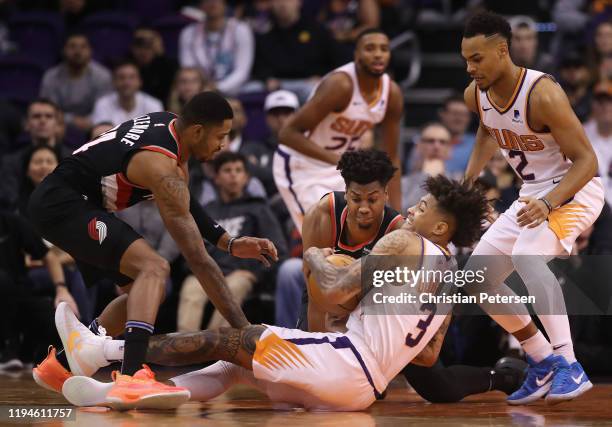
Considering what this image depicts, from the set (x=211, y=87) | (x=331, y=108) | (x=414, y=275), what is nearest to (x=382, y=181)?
(x=414, y=275)

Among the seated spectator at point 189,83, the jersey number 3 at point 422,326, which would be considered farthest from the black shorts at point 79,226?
the seated spectator at point 189,83

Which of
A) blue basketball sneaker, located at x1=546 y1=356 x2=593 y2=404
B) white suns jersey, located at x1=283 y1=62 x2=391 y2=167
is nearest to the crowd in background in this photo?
white suns jersey, located at x1=283 y1=62 x2=391 y2=167

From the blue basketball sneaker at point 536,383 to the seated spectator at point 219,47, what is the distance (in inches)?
232

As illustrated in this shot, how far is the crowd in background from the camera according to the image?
25.9 ft

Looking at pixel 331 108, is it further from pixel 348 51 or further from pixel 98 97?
pixel 98 97

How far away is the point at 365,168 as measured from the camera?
5.18 m

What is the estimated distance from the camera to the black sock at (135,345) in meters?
4.79

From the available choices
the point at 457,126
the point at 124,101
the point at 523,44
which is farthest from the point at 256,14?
the point at 523,44

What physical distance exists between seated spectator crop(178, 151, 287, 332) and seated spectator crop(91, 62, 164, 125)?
6.44 feet

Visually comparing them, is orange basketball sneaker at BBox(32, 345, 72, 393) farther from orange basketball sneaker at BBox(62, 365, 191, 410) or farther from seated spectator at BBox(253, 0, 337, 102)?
seated spectator at BBox(253, 0, 337, 102)

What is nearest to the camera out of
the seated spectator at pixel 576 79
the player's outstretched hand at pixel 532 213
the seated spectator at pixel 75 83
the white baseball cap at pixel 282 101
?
the player's outstretched hand at pixel 532 213

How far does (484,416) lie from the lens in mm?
4930

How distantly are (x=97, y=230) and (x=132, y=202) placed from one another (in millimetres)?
301

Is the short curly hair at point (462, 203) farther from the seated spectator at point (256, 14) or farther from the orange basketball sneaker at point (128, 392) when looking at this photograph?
the seated spectator at point (256, 14)
